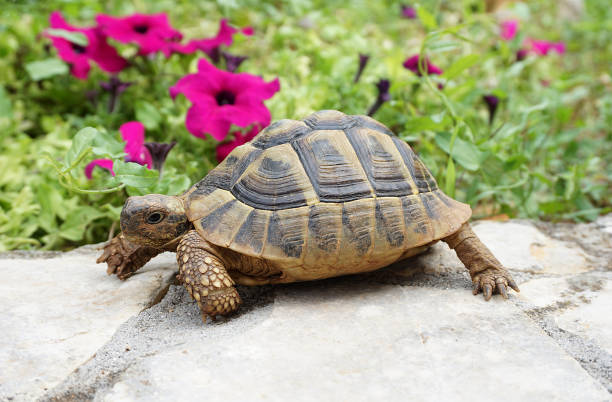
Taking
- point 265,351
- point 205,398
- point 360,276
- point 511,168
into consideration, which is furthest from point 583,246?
point 205,398

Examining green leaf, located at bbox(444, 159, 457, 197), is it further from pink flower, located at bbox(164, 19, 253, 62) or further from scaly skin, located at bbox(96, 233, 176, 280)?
pink flower, located at bbox(164, 19, 253, 62)

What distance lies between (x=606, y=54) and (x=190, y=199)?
17.6ft

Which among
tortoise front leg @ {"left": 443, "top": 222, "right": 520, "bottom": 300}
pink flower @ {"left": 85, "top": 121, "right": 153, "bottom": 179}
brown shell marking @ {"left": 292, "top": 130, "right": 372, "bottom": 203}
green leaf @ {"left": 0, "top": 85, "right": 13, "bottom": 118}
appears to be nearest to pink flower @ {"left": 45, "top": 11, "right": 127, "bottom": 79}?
green leaf @ {"left": 0, "top": 85, "right": 13, "bottom": 118}

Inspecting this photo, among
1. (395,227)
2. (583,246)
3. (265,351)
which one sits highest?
(395,227)

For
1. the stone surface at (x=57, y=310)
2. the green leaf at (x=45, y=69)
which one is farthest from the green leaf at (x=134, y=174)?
the green leaf at (x=45, y=69)

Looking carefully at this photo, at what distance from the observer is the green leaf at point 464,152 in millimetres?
2895

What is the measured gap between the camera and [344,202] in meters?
2.03

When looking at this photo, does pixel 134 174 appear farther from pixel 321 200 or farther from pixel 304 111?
pixel 304 111

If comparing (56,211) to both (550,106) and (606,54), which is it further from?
(606,54)

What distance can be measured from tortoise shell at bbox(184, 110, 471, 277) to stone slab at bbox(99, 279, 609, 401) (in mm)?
234

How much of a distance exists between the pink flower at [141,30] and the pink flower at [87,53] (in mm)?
101

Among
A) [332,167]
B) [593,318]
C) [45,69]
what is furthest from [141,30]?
[593,318]

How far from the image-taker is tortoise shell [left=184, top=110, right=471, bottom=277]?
1.97 m

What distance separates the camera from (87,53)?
11.9 ft
